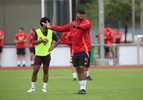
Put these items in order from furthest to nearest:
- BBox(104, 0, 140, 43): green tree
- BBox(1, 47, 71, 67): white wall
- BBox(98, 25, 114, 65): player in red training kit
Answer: BBox(104, 0, 140, 43): green tree
BBox(98, 25, 114, 65): player in red training kit
BBox(1, 47, 71, 67): white wall

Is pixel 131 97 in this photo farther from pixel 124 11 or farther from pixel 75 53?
pixel 124 11

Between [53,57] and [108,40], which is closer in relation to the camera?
[53,57]

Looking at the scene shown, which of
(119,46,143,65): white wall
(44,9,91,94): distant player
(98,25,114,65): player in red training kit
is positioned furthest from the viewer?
(98,25,114,65): player in red training kit

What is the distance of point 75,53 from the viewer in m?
7.52

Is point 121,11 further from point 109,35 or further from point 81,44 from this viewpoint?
point 81,44

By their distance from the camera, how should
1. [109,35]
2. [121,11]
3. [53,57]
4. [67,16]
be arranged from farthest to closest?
[121,11] < [67,16] < [109,35] < [53,57]

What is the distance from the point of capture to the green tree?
30250mm

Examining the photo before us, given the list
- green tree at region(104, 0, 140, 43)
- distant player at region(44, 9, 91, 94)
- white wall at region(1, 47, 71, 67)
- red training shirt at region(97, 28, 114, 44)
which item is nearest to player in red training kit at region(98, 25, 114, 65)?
red training shirt at region(97, 28, 114, 44)

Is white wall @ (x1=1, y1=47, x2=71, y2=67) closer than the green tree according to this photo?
Yes

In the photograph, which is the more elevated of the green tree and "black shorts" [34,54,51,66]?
the green tree

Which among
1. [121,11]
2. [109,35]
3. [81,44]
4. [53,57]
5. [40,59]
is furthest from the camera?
[121,11]

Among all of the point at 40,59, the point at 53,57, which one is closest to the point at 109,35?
the point at 53,57

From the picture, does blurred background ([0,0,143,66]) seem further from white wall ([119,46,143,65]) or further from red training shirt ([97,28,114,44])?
red training shirt ([97,28,114,44])

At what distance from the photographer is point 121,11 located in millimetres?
31047
